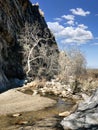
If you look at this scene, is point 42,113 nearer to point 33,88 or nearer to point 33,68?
point 33,88

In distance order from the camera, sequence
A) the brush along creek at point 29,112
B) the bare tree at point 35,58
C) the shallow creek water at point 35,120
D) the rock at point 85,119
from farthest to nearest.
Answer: the bare tree at point 35,58 < the brush along creek at point 29,112 < the shallow creek water at point 35,120 < the rock at point 85,119

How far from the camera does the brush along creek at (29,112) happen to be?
1694cm

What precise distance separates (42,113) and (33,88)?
15748mm

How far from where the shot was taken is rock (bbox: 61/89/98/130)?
51.0 feet

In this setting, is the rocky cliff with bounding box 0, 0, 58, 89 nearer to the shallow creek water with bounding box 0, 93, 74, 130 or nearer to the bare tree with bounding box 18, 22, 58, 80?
the bare tree with bounding box 18, 22, 58, 80

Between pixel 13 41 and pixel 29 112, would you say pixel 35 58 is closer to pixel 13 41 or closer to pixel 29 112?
pixel 13 41

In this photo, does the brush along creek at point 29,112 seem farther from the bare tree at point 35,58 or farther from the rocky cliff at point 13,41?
the bare tree at point 35,58

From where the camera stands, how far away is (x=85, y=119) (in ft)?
53.1

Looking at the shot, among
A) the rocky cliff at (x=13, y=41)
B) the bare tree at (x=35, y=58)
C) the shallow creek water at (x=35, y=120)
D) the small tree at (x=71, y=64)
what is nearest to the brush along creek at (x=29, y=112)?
the shallow creek water at (x=35, y=120)

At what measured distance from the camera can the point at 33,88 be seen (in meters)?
37.0

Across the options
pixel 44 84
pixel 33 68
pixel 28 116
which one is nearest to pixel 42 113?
pixel 28 116

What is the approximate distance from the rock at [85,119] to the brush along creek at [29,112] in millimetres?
686

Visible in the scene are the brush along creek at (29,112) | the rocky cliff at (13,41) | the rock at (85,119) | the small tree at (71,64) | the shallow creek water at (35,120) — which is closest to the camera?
the rock at (85,119)

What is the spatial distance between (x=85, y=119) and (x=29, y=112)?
6596 mm
